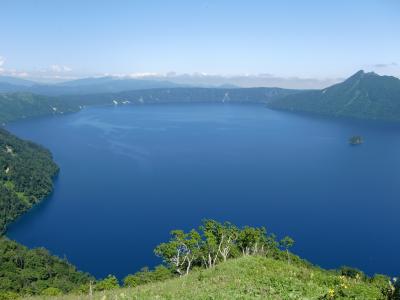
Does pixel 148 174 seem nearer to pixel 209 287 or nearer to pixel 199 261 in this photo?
pixel 199 261

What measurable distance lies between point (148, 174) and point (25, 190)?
50498mm

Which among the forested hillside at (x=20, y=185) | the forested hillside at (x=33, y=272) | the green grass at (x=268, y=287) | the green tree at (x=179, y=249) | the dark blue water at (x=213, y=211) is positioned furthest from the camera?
the forested hillside at (x=20, y=185)

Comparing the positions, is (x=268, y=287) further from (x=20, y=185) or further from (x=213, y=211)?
(x=20, y=185)

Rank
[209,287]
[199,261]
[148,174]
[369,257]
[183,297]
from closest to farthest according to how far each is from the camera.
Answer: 1. [183,297]
2. [209,287]
3. [199,261]
4. [369,257]
5. [148,174]

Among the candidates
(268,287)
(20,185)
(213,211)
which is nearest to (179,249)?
(268,287)

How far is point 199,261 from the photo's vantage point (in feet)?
231

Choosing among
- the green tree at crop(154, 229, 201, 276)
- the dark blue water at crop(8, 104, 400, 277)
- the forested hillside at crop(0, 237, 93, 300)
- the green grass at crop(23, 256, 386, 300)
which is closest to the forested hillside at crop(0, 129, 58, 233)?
the dark blue water at crop(8, 104, 400, 277)

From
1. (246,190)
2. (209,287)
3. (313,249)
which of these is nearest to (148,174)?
(246,190)

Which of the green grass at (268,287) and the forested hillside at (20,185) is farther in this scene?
the forested hillside at (20,185)

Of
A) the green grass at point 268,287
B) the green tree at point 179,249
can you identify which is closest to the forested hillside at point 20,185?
the green tree at point 179,249

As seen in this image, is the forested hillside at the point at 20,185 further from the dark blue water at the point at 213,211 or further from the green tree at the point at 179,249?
the green tree at the point at 179,249

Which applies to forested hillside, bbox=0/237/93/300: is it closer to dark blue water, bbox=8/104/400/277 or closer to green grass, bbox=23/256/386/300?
dark blue water, bbox=8/104/400/277

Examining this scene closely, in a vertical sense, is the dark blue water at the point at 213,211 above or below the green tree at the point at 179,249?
below

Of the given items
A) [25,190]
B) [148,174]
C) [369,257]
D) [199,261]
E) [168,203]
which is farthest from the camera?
[148,174]
